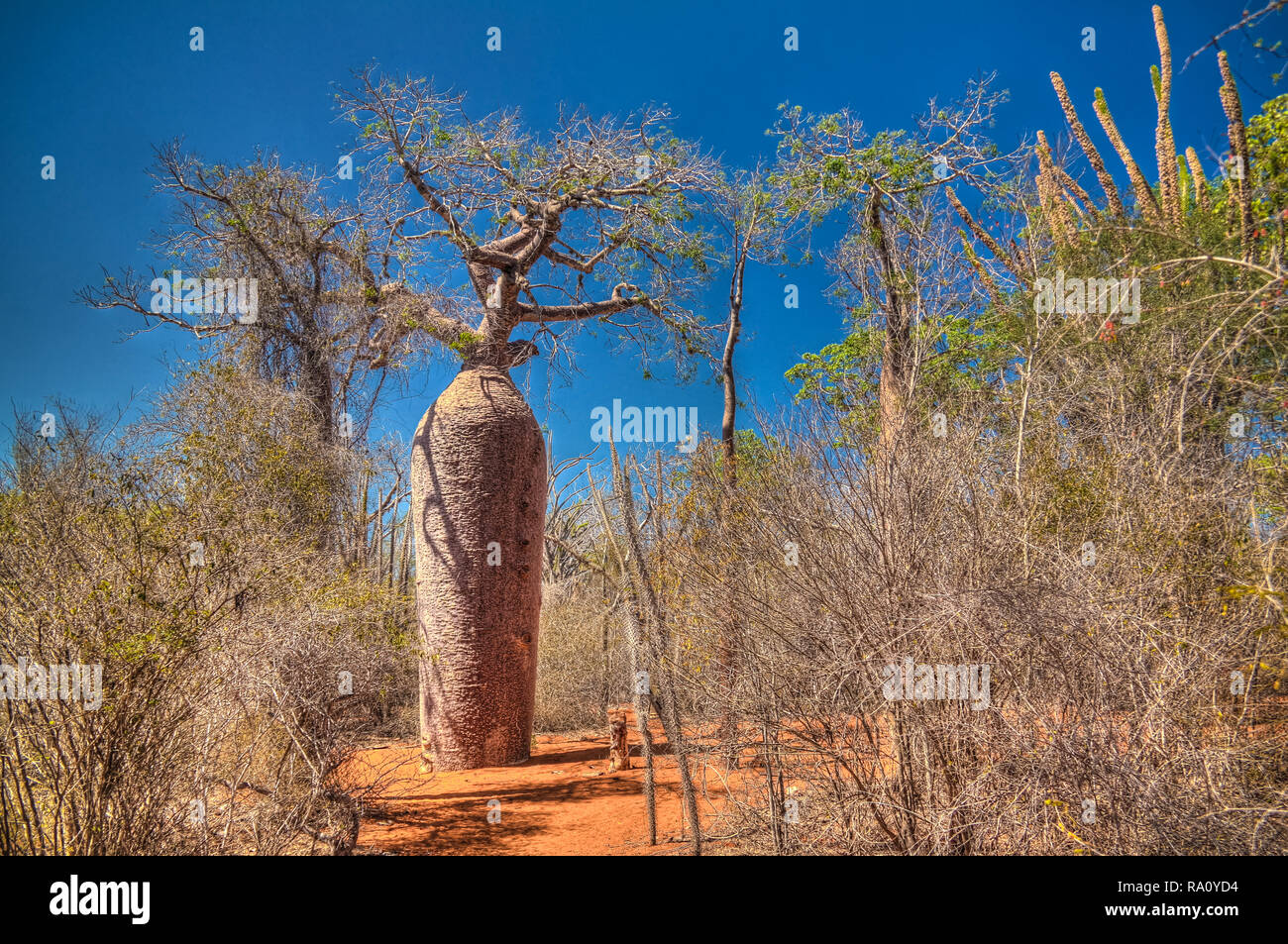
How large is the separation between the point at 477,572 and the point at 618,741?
1.92m

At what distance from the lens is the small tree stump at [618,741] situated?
21.4 feet

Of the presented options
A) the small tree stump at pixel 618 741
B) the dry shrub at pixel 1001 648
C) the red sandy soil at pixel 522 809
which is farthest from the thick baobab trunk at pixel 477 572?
the dry shrub at pixel 1001 648

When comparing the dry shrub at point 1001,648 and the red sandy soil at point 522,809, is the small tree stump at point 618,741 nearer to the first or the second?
the red sandy soil at point 522,809

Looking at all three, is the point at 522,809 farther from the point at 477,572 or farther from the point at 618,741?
the point at 477,572

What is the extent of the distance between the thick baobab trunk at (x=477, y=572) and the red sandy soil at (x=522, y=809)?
1.31 feet

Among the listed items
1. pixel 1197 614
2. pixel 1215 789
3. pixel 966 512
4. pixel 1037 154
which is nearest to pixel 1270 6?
pixel 966 512

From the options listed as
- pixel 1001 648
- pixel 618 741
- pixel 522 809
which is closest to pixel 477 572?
pixel 618 741

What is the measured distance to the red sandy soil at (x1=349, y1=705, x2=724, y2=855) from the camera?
450cm

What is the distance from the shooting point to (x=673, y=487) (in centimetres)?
587

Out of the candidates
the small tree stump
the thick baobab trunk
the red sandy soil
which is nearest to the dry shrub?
the red sandy soil

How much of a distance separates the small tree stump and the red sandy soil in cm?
10

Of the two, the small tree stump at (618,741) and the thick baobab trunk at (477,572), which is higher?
the thick baobab trunk at (477,572)

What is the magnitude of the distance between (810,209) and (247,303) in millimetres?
6971
